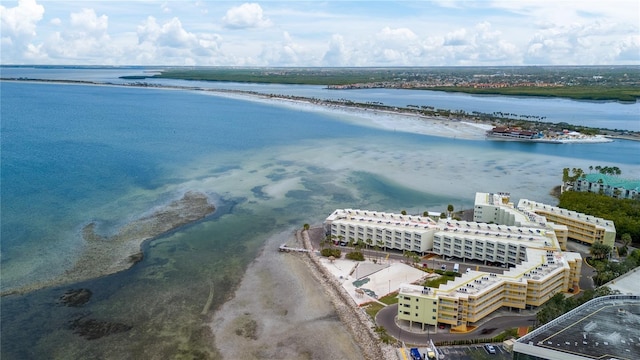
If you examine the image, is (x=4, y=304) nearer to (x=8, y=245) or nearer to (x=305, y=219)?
(x=8, y=245)

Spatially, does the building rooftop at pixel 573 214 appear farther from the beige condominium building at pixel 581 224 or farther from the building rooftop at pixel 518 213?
the building rooftop at pixel 518 213

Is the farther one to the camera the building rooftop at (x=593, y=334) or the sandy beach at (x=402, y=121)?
the sandy beach at (x=402, y=121)

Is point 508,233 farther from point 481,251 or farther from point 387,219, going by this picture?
point 387,219

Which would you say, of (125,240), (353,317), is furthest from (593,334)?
(125,240)

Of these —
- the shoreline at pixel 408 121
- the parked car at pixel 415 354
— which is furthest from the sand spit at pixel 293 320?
the shoreline at pixel 408 121

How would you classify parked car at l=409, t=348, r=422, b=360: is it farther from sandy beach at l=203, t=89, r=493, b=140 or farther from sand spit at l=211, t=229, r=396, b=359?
sandy beach at l=203, t=89, r=493, b=140

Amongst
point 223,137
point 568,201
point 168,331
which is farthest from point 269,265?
point 223,137

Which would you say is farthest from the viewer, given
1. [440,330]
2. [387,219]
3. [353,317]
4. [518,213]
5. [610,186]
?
[610,186]
